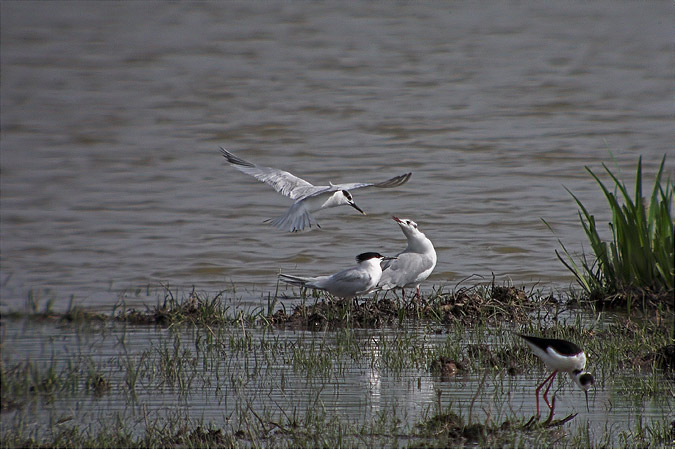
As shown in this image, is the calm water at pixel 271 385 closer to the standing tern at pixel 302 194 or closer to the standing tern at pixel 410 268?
the standing tern at pixel 410 268

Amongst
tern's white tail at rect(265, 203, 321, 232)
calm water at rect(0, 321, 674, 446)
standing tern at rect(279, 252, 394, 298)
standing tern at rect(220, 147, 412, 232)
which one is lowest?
calm water at rect(0, 321, 674, 446)

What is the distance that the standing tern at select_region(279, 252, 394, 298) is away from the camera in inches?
345

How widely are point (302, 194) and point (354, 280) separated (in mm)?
2887

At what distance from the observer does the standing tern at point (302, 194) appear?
35.5 ft

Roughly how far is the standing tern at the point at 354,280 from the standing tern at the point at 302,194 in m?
1.22

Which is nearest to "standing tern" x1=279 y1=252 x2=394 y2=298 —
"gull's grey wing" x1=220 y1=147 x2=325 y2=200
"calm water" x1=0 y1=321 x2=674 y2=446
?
"calm water" x1=0 y1=321 x2=674 y2=446

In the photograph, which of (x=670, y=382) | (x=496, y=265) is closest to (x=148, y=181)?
(x=496, y=265)

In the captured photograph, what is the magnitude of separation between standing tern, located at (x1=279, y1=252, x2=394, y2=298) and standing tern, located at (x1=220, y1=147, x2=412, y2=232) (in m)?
1.22

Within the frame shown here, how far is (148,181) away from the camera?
18.7 meters

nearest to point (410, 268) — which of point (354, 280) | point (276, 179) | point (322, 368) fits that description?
point (354, 280)

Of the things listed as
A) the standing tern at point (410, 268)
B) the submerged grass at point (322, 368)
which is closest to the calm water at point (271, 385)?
the submerged grass at point (322, 368)

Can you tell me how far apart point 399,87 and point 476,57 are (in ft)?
15.0

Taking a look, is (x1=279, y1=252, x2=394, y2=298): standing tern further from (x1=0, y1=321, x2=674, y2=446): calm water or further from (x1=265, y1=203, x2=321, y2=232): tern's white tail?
(x1=265, y1=203, x2=321, y2=232): tern's white tail

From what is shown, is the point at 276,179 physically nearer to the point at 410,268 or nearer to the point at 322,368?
the point at 410,268
